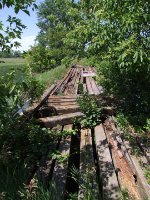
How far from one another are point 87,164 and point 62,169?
0.79 meters

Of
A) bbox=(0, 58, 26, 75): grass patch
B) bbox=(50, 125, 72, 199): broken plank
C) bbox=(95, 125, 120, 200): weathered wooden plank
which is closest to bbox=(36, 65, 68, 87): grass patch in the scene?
bbox=(0, 58, 26, 75): grass patch

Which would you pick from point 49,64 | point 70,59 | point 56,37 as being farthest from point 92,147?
point 56,37

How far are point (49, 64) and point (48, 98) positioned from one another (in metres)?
5.16

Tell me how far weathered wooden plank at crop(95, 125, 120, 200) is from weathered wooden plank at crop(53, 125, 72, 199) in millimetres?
589

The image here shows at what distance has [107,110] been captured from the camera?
765cm

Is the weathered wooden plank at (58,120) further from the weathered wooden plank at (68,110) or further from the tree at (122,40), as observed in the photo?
the tree at (122,40)

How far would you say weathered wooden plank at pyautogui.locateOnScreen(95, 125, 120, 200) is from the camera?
4.12m

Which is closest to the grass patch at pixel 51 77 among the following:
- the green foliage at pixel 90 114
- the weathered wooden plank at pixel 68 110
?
the weathered wooden plank at pixel 68 110

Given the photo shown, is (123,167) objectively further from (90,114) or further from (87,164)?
(90,114)

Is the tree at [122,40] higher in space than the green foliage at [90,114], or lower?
higher

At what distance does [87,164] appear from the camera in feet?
13.6

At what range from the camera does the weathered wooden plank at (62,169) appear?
13.9 ft

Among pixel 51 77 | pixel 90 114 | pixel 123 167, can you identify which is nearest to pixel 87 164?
pixel 123 167

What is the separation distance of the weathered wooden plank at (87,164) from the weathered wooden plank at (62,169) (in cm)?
27
